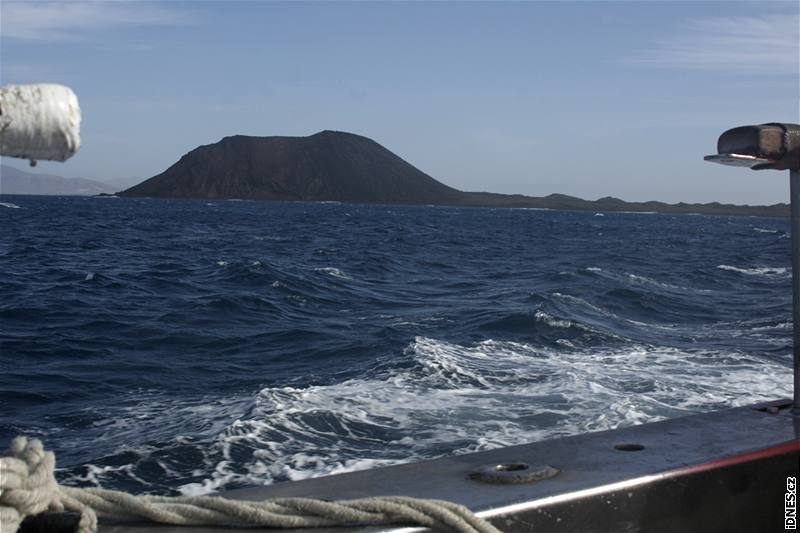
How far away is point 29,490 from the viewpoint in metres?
1.55

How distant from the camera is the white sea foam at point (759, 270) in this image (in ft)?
78.5

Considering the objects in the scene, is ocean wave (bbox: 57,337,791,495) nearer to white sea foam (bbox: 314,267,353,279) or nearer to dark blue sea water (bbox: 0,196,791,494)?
dark blue sea water (bbox: 0,196,791,494)

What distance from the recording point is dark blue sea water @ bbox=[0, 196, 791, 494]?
6188 millimetres

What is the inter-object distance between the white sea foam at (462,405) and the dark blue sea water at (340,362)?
0.03m

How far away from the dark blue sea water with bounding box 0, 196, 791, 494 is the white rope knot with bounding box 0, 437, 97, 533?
3.75 metres

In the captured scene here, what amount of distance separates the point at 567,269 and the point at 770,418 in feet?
70.5

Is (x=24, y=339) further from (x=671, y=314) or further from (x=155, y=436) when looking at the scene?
(x=671, y=314)

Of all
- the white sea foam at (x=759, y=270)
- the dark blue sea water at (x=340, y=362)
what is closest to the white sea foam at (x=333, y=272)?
the dark blue sea water at (x=340, y=362)

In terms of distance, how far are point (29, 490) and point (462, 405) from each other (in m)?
5.79

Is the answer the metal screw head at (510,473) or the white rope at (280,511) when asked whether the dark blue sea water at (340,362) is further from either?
the white rope at (280,511)

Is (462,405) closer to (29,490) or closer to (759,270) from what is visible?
(29,490)

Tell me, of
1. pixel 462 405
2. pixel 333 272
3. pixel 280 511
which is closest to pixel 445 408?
pixel 462 405

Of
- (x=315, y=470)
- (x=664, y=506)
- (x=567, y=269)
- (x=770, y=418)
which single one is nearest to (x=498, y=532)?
(x=664, y=506)

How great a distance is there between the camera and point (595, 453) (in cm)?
219
